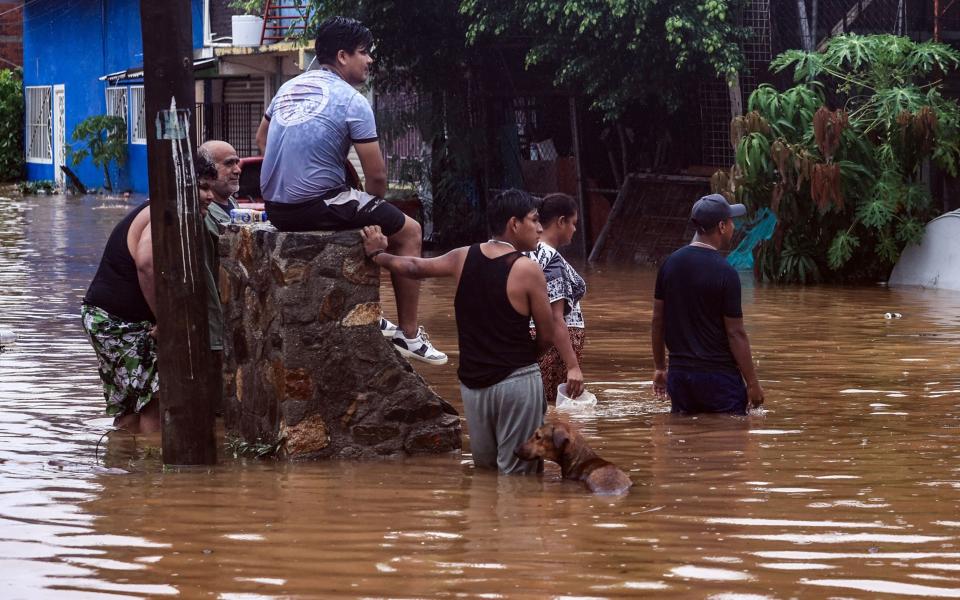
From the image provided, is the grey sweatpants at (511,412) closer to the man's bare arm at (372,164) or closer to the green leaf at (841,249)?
the man's bare arm at (372,164)

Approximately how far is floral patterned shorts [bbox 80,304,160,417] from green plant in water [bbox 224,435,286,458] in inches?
23.8

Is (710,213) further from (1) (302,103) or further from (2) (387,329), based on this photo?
(1) (302,103)

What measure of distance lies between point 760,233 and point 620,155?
13.3ft

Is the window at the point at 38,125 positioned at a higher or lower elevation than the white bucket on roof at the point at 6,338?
higher

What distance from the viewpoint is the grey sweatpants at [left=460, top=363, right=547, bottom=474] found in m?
6.69

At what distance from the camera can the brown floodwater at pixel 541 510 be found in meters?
4.83

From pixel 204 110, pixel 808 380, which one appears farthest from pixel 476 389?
pixel 204 110

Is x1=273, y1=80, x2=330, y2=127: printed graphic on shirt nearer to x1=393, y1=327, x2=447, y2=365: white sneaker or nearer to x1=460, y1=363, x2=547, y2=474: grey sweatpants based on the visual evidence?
x1=393, y1=327, x2=447, y2=365: white sneaker

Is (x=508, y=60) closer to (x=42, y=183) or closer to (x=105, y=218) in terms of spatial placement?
(x=105, y=218)

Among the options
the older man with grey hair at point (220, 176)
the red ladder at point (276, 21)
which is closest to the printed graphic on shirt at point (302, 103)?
the older man with grey hair at point (220, 176)

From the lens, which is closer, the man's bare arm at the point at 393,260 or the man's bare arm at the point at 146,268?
the man's bare arm at the point at 393,260

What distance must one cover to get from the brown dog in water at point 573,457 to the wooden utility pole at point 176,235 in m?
1.49

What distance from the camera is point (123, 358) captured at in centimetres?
796

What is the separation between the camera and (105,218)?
27656 millimetres
